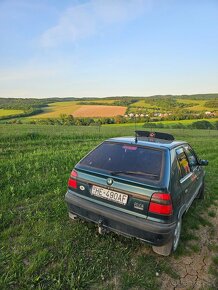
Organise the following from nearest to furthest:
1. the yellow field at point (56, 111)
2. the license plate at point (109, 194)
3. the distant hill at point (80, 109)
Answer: the license plate at point (109, 194), the yellow field at point (56, 111), the distant hill at point (80, 109)

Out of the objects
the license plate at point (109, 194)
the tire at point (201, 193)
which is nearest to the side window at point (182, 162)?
the license plate at point (109, 194)

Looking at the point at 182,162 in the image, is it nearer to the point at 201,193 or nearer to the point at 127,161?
the point at 127,161

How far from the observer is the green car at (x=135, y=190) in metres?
2.95

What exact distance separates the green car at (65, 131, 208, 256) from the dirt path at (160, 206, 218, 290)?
248 millimetres

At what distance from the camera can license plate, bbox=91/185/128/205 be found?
3119 millimetres

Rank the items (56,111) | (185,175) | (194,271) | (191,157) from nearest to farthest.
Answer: (194,271), (185,175), (191,157), (56,111)

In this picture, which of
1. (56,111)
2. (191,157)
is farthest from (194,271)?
(56,111)

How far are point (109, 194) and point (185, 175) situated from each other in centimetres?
144

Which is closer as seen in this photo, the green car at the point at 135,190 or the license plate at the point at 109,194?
the green car at the point at 135,190

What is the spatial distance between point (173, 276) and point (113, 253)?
0.84 metres

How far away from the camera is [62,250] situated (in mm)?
3244

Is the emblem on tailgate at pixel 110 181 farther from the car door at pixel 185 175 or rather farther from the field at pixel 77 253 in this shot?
the car door at pixel 185 175

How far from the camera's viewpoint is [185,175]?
3893 millimetres

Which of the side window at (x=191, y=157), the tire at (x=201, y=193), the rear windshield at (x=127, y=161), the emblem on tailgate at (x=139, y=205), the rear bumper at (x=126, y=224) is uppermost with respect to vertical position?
the rear windshield at (x=127, y=161)
